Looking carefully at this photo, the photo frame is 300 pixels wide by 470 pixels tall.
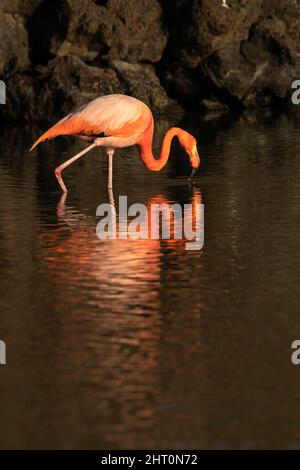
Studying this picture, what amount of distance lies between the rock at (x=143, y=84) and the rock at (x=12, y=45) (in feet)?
6.47

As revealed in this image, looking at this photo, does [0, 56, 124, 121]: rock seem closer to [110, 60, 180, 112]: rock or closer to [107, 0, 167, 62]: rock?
[110, 60, 180, 112]: rock

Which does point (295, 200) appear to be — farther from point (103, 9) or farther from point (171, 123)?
point (103, 9)

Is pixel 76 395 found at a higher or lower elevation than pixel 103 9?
lower

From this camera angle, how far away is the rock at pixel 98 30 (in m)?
27.2

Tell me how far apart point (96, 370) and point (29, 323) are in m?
1.25

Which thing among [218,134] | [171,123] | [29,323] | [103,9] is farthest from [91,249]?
[103,9]

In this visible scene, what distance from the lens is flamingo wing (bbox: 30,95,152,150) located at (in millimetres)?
15477

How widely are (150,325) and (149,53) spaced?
68.6ft

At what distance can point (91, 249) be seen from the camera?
1132 cm

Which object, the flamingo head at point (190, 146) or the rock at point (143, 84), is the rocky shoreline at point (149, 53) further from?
the flamingo head at point (190, 146)

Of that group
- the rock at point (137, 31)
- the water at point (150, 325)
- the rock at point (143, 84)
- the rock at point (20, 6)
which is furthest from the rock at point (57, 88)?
the water at point (150, 325)

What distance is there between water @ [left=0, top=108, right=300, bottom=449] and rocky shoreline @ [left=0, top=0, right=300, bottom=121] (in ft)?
36.8

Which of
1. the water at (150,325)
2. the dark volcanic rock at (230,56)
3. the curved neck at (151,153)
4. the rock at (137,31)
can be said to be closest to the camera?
the water at (150,325)

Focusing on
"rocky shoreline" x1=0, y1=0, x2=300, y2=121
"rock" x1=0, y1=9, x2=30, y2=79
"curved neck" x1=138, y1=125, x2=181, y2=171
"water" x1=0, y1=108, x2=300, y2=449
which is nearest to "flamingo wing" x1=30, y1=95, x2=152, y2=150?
"curved neck" x1=138, y1=125, x2=181, y2=171
